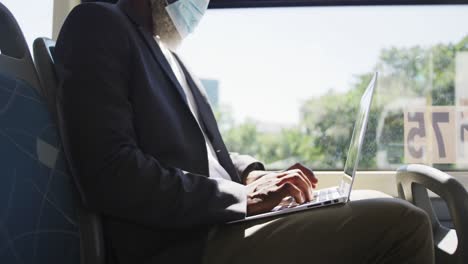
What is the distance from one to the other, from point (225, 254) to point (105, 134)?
1.16 ft

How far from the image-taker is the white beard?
4.36ft

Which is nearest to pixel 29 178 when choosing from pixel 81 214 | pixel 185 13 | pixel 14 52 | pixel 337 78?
pixel 81 214

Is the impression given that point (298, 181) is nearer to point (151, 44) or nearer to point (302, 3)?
point (151, 44)

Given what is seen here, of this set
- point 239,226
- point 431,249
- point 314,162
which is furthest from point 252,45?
point 431,249

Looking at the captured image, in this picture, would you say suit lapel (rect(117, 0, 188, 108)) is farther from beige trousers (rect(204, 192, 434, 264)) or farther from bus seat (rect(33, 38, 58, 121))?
beige trousers (rect(204, 192, 434, 264))

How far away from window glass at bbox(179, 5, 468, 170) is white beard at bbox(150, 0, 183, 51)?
0.49 metres

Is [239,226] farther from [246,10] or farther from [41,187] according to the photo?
[246,10]

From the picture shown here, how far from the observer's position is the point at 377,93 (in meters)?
1.92

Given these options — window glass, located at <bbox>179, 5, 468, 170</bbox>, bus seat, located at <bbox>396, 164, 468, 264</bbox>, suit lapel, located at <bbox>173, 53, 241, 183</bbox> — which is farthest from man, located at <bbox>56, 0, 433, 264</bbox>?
window glass, located at <bbox>179, 5, 468, 170</bbox>

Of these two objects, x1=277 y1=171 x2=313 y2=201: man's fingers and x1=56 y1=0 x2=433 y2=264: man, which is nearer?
x1=56 y1=0 x2=433 y2=264: man

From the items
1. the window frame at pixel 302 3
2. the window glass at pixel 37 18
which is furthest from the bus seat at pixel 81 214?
the window frame at pixel 302 3

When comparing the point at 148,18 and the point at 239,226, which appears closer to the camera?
the point at 239,226

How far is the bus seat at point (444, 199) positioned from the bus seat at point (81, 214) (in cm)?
90

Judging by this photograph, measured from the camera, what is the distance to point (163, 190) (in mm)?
973
